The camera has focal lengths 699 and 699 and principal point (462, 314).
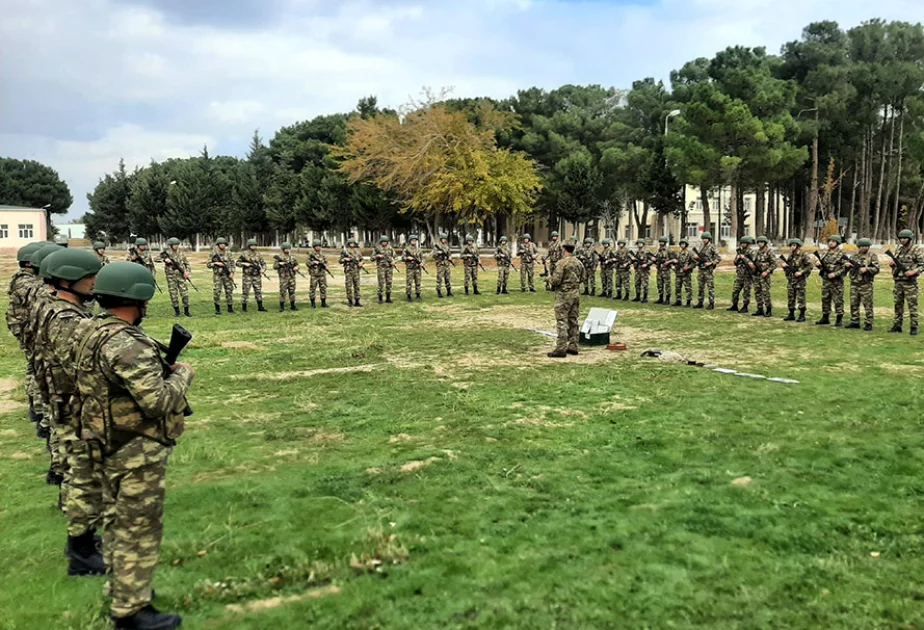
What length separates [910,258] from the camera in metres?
12.9

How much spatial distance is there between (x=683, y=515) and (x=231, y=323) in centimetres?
1269

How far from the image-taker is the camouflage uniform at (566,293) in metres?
10.7

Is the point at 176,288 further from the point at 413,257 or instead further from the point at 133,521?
the point at 133,521

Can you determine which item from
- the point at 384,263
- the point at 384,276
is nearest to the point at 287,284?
the point at 384,263

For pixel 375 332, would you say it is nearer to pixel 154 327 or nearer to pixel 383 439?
pixel 154 327

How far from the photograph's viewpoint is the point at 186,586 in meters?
3.92

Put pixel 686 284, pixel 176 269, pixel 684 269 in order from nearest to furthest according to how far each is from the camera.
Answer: pixel 176 269, pixel 684 269, pixel 686 284

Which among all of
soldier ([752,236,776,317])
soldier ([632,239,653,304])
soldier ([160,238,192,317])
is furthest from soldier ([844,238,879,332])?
soldier ([160,238,192,317])

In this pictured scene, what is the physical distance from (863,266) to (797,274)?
5.42 feet

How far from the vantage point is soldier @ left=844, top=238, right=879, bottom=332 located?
13148mm

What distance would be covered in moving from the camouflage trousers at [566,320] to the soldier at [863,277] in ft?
20.2

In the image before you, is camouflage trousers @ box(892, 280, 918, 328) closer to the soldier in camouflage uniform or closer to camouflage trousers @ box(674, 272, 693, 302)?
camouflage trousers @ box(674, 272, 693, 302)

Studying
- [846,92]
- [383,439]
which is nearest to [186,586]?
[383,439]

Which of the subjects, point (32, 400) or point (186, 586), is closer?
point (186, 586)
